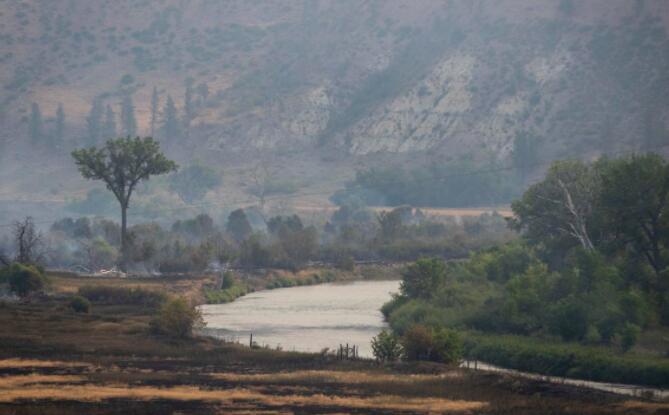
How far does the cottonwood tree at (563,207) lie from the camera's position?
285 ft

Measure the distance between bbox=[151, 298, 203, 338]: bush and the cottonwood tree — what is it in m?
29.1

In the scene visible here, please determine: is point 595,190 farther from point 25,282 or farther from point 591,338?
point 25,282

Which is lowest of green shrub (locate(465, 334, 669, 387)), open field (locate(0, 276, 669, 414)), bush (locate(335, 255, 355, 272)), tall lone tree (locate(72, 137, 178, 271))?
open field (locate(0, 276, 669, 414))

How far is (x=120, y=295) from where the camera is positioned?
9375 centimetres

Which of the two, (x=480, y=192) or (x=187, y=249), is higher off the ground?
(x=480, y=192)

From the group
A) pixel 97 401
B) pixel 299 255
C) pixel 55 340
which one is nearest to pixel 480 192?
pixel 299 255

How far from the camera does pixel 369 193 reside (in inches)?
7835

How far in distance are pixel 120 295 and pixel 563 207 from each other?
114 feet

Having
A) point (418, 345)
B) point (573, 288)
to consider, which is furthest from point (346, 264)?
point (418, 345)

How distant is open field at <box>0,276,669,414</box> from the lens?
47.1m

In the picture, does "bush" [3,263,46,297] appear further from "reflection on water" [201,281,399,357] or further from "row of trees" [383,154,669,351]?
"row of trees" [383,154,669,351]

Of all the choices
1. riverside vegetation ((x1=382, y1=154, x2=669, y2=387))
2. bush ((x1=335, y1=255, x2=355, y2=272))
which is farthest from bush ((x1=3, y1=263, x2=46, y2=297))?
bush ((x1=335, y1=255, x2=355, y2=272))

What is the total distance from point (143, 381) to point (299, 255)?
81.1m

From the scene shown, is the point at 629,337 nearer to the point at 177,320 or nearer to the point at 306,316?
the point at 177,320
